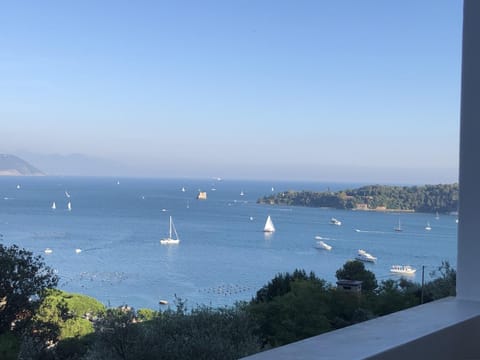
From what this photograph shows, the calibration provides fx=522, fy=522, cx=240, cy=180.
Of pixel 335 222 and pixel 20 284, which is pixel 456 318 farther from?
pixel 335 222

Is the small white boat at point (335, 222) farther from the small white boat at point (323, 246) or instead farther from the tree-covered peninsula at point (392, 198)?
the tree-covered peninsula at point (392, 198)

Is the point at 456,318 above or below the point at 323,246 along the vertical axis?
above

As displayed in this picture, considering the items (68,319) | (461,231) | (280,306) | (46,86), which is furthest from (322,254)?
(461,231)

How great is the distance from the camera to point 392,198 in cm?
646

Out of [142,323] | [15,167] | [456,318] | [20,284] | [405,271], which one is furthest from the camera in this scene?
[405,271]

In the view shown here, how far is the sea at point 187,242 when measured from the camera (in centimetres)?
551

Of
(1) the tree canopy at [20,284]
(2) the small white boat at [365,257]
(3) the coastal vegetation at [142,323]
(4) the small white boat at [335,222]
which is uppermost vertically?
(1) the tree canopy at [20,284]

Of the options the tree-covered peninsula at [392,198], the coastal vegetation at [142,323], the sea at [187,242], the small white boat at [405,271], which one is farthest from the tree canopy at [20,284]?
the small white boat at [405,271]

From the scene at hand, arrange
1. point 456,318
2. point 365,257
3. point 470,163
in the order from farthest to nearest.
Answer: point 365,257 < point 470,163 < point 456,318

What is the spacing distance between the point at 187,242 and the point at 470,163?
12.9 meters

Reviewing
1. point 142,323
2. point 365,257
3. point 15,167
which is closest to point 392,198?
point 365,257

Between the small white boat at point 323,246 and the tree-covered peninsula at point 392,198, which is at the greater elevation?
the tree-covered peninsula at point 392,198

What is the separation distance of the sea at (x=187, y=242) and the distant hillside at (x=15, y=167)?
1.90ft

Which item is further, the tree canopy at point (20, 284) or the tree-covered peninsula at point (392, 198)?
the tree-covered peninsula at point (392, 198)
